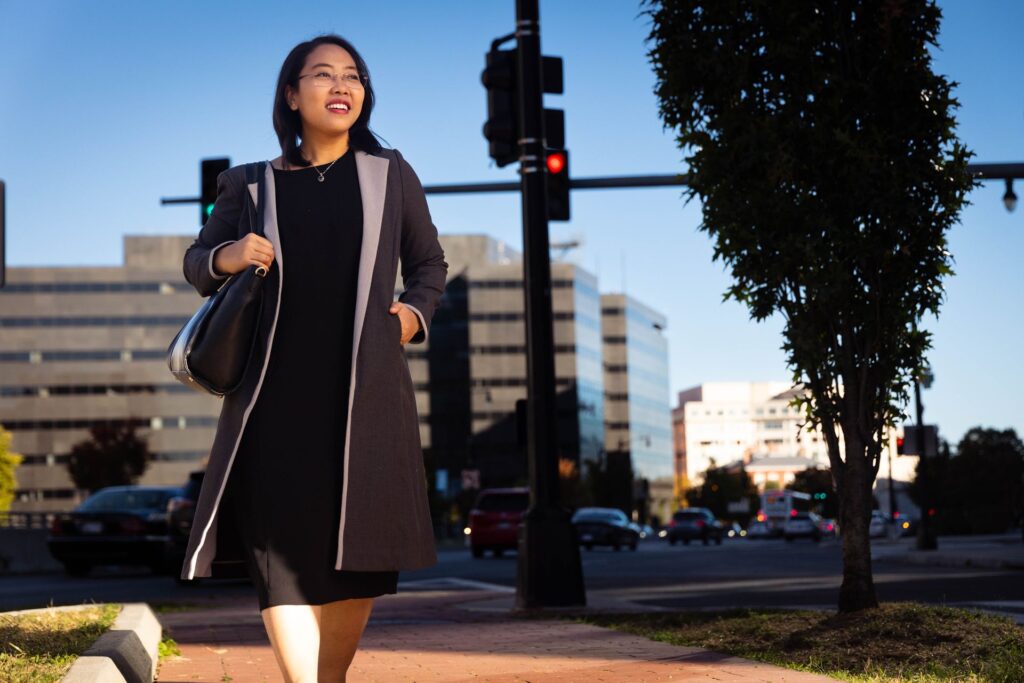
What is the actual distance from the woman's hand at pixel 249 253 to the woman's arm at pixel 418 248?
0.44m

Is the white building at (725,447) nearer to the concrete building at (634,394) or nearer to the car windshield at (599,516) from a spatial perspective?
the concrete building at (634,394)

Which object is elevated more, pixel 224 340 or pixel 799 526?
pixel 224 340

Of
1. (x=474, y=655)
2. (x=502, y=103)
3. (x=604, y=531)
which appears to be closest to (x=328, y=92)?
(x=474, y=655)

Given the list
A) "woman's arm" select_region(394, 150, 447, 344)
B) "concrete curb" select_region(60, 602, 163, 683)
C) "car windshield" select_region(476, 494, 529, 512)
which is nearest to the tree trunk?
"concrete curb" select_region(60, 602, 163, 683)

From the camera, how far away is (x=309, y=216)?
12.3ft

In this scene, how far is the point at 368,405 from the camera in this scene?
360 centimetres

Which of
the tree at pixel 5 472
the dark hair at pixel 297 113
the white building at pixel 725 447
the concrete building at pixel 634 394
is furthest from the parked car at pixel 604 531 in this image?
the concrete building at pixel 634 394

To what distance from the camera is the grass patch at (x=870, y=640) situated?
594cm

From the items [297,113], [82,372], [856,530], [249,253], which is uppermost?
[82,372]

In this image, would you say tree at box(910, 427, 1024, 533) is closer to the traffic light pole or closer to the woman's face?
the traffic light pole

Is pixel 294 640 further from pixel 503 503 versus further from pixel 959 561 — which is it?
pixel 503 503

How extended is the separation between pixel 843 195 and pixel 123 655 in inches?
196

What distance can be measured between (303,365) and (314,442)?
20 cm

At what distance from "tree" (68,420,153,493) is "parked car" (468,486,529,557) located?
51563 millimetres
